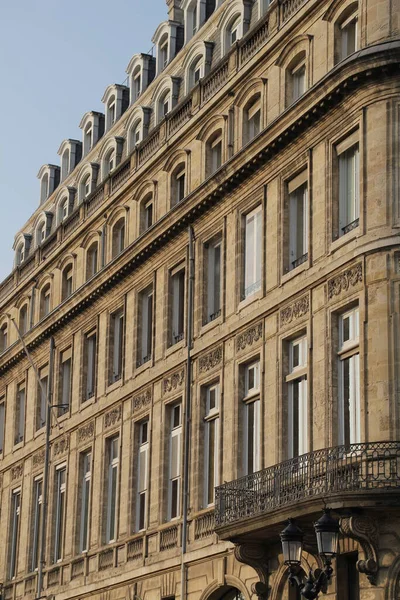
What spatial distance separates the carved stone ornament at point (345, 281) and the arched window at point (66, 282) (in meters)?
20.5

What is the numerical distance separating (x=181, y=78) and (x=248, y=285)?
10.6 meters

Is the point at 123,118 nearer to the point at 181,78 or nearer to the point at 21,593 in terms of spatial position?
the point at 181,78

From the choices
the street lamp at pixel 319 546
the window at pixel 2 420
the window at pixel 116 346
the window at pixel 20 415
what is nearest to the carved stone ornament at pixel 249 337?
the window at pixel 116 346

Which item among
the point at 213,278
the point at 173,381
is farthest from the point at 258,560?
the point at 213,278

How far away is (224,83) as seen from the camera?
3872cm

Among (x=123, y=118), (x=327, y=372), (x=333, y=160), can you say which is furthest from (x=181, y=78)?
(x=327, y=372)

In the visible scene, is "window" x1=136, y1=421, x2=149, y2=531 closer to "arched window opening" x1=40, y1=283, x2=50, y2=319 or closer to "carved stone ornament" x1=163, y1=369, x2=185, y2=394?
"carved stone ornament" x1=163, y1=369, x2=185, y2=394

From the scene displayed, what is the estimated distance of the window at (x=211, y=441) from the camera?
36500 mm

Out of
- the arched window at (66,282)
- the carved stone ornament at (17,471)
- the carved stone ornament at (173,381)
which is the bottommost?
the carved stone ornament at (173,381)

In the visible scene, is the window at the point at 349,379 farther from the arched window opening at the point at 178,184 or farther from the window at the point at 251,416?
the arched window opening at the point at 178,184

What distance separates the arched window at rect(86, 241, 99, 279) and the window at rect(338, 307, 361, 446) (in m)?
18.2

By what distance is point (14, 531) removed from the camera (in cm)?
5206

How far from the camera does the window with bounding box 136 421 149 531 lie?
1598 inches

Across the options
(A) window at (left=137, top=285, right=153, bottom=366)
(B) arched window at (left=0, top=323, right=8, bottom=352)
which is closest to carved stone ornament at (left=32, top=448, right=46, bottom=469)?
(B) arched window at (left=0, top=323, right=8, bottom=352)
